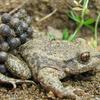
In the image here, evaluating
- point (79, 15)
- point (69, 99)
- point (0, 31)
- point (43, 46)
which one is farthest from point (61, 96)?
point (79, 15)

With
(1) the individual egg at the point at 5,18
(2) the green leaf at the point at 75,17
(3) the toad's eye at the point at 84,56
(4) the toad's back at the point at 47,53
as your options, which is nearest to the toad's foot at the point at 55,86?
(4) the toad's back at the point at 47,53

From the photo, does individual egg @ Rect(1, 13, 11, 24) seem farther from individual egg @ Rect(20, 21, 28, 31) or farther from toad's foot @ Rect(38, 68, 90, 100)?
toad's foot @ Rect(38, 68, 90, 100)

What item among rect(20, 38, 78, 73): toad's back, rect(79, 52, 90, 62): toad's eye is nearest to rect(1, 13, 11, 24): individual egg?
rect(20, 38, 78, 73): toad's back

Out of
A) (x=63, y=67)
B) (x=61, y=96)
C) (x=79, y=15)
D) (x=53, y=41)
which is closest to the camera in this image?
(x=61, y=96)

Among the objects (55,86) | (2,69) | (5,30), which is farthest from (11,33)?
(55,86)

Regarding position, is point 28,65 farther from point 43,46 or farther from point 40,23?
point 40,23

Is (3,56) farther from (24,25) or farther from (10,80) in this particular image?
(24,25)
